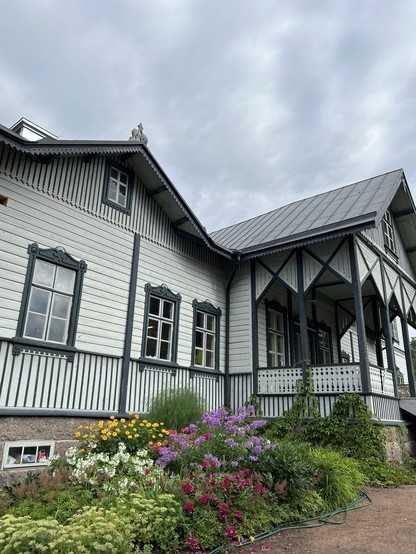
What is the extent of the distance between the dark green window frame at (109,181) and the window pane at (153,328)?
2500 mm

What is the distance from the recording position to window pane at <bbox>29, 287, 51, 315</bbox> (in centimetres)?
710

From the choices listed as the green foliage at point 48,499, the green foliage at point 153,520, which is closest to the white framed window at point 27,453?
the green foliage at point 48,499

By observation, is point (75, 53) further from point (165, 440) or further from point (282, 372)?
point (282, 372)

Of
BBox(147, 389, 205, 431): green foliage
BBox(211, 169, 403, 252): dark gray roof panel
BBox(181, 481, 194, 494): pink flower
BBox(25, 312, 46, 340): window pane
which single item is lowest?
BBox(181, 481, 194, 494): pink flower

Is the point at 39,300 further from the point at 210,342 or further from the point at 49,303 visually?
the point at 210,342

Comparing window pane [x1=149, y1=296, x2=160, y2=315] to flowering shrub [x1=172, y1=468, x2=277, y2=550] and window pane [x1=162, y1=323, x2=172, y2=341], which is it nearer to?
window pane [x1=162, y1=323, x2=172, y2=341]

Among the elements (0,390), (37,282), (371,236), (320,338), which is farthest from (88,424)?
(320,338)

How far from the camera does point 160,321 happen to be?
9578mm

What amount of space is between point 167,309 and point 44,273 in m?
3.32

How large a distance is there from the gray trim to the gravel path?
14.0 feet

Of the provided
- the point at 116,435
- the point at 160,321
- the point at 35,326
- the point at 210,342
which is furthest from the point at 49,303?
the point at 210,342

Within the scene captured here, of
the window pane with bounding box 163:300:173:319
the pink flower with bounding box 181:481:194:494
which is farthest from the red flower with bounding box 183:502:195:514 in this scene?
the window pane with bounding box 163:300:173:319

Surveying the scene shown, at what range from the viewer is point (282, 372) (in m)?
10.2

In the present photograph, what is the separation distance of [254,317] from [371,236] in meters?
4.07
